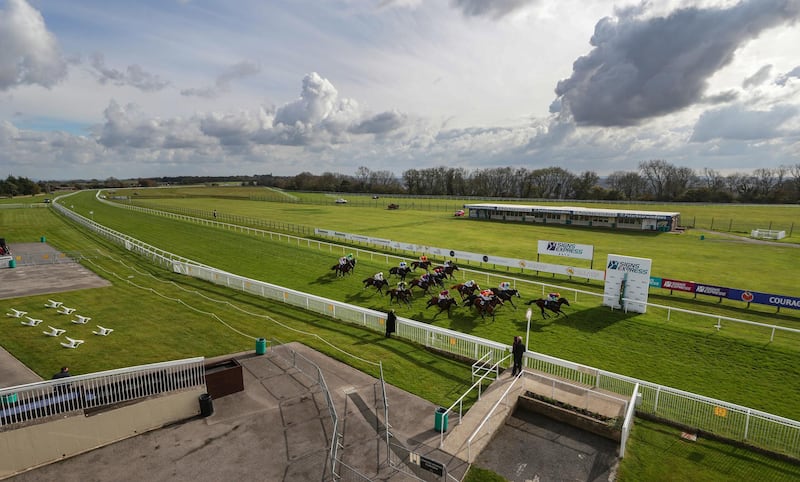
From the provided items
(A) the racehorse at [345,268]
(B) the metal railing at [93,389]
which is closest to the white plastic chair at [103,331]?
(B) the metal railing at [93,389]

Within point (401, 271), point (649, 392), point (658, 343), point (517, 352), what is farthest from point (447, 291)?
point (649, 392)

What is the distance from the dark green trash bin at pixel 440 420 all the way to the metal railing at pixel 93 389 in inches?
246

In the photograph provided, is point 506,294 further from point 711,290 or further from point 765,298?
point 765,298

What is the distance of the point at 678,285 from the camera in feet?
74.1

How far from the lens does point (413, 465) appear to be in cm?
876

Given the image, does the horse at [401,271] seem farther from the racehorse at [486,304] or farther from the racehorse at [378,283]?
the racehorse at [486,304]

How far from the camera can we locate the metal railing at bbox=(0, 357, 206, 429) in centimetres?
929

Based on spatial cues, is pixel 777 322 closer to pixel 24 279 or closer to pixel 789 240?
pixel 789 240

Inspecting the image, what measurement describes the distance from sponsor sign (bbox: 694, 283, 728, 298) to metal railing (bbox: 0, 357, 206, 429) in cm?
2368

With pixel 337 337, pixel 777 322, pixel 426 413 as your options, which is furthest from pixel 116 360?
pixel 777 322

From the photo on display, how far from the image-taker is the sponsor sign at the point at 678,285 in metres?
22.1

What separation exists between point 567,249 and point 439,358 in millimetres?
17886

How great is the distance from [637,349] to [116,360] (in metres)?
18.9

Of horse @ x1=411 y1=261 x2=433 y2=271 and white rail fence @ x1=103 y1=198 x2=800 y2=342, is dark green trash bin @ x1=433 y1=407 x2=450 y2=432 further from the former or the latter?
horse @ x1=411 y1=261 x2=433 y2=271
